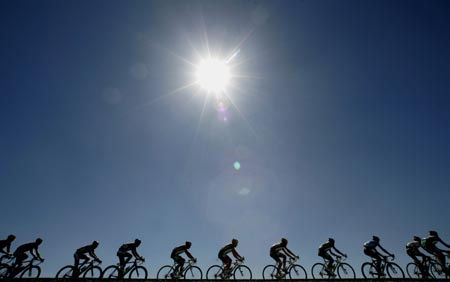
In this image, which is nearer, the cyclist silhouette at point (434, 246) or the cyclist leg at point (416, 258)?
the cyclist silhouette at point (434, 246)

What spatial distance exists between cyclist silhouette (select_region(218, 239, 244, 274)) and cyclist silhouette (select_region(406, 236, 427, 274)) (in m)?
9.97

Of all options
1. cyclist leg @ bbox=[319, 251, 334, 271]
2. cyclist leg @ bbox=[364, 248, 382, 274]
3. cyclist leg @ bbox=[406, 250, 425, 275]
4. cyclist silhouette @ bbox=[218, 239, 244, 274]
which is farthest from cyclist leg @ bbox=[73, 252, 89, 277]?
cyclist leg @ bbox=[406, 250, 425, 275]

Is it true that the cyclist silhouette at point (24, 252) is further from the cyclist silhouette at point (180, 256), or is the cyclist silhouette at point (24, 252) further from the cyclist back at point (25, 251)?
the cyclist silhouette at point (180, 256)

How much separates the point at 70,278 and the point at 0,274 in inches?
143

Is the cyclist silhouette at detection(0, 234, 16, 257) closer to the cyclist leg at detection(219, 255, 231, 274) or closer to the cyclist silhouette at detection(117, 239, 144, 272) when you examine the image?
the cyclist silhouette at detection(117, 239, 144, 272)

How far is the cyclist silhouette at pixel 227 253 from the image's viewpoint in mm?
14703

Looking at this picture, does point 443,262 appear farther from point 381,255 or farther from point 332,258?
point 332,258

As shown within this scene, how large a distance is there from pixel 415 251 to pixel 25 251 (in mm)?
21842

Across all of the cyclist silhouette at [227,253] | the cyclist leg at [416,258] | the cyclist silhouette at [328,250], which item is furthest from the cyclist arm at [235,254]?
the cyclist leg at [416,258]

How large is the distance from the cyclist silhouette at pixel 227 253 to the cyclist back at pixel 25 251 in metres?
9.93

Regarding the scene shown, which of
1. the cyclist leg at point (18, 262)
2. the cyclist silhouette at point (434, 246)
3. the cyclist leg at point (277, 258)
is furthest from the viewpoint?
the cyclist leg at point (277, 258)

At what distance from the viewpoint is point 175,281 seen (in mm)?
14078

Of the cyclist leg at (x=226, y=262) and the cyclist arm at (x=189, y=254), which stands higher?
the cyclist arm at (x=189, y=254)

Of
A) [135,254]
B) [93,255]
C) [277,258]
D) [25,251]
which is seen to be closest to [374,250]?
[277,258]
